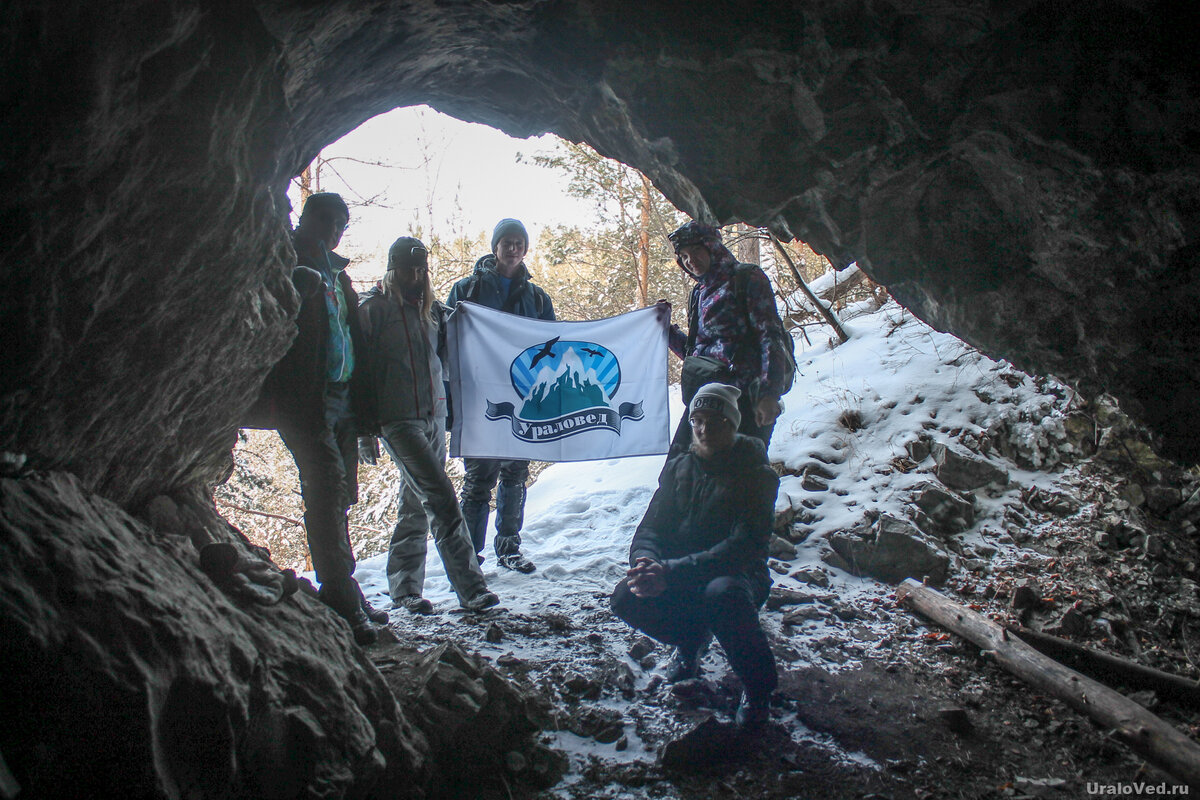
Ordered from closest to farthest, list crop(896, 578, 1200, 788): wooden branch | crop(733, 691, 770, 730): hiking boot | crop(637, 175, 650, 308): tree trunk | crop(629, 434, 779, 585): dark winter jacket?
Result: crop(896, 578, 1200, 788): wooden branch → crop(733, 691, 770, 730): hiking boot → crop(629, 434, 779, 585): dark winter jacket → crop(637, 175, 650, 308): tree trunk

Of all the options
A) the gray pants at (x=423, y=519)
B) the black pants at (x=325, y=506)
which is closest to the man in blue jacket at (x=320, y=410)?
the black pants at (x=325, y=506)

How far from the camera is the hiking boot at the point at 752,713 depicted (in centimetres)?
287

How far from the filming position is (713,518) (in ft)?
10.9

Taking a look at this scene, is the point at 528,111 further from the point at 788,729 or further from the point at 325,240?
the point at 788,729

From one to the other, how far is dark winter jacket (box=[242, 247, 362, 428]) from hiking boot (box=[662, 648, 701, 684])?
2426mm

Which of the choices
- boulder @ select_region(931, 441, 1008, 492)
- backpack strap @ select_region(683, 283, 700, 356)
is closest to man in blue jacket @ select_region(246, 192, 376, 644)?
backpack strap @ select_region(683, 283, 700, 356)

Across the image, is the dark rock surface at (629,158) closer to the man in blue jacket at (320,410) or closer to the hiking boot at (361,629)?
the man in blue jacket at (320,410)

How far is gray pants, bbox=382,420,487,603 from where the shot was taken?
3.95 m

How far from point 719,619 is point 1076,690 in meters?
1.86

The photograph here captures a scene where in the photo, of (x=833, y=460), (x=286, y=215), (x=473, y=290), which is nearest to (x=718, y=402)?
(x=286, y=215)

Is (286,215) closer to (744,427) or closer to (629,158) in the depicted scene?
(629,158)

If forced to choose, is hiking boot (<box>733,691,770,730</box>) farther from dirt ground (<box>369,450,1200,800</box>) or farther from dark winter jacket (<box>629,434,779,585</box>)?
dark winter jacket (<box>629,434,779,585</box>)

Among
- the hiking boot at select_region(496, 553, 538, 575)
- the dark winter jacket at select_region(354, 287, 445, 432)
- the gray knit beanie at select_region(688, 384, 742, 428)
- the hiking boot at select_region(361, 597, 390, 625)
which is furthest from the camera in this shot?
the hiking boot at select_region(496, 553, 538, 575)

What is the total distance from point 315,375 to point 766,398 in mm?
2849
